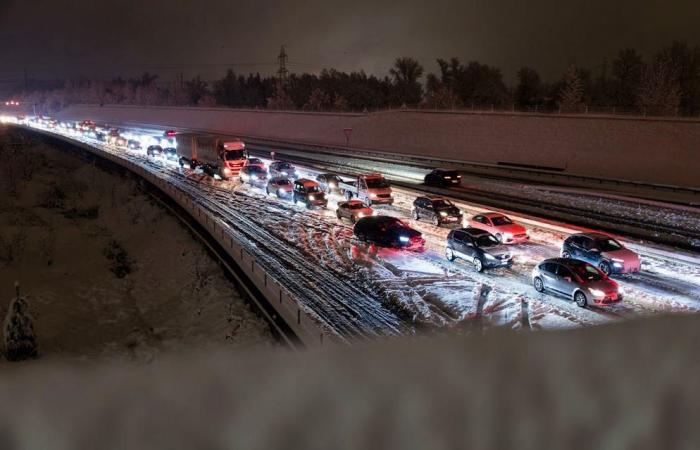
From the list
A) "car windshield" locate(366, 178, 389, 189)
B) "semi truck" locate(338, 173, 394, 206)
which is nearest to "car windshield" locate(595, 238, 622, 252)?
"semi truck" locate(338, 173, 394, 206)

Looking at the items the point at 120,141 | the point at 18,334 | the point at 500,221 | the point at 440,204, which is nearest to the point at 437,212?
the point at 440,204

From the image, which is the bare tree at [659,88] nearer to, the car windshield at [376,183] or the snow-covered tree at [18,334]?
the car windshield at [376,183]

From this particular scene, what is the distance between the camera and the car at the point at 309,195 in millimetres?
28781

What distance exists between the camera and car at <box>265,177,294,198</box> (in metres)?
31.3

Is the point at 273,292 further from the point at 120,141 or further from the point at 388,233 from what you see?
the point at 120,141

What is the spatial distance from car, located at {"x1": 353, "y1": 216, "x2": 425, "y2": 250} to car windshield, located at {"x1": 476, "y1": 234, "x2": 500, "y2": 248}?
2.37 meters

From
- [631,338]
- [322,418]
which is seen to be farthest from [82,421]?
[631,338]

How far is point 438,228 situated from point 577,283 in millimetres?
9197

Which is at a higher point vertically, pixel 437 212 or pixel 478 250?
pixel 437 212

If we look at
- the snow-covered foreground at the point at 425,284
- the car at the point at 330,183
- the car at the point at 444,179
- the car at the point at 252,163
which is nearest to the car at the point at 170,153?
the car at the point at 252,163

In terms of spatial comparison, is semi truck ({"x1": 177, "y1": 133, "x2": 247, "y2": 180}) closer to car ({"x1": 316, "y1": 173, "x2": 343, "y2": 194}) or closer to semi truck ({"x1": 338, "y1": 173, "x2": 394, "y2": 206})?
car ({"x1": 316, "y1": 173, "x2": 343, "y2": 194})

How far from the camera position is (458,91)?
80.8 metres

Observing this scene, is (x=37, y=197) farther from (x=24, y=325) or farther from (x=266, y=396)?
(x=266, y=396)

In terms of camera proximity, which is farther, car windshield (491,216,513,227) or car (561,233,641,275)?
car windshield (491,216,513,227)
